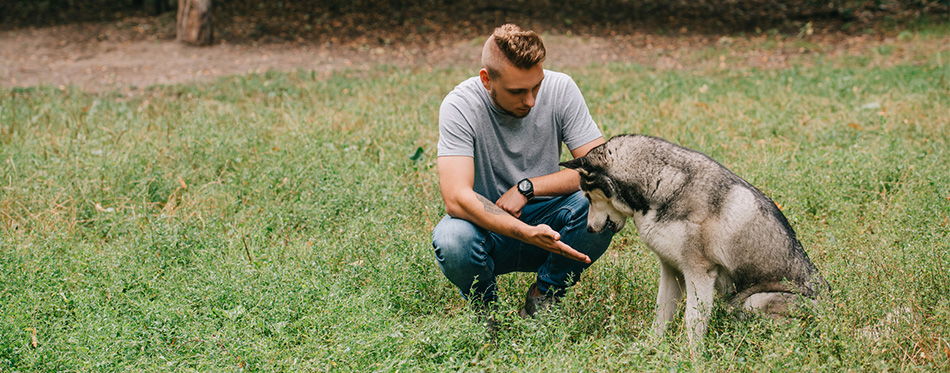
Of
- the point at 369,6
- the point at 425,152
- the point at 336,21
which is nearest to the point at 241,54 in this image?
the point at 336,21

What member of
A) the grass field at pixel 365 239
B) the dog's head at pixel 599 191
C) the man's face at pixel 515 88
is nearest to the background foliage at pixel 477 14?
the grass field at pixel 365 239

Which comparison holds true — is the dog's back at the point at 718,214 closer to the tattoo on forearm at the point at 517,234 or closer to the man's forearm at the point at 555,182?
the man's forearm at the point at 555,182

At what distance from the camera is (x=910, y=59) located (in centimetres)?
1071

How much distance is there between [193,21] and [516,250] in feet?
38.6

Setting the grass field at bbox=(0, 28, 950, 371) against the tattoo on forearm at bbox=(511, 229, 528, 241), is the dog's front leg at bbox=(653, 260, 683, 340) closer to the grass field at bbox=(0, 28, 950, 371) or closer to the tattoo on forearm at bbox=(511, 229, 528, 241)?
the grass field at bbox=(0, 28, 950, 371)

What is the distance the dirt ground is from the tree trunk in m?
0.29

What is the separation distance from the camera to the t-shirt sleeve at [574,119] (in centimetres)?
366

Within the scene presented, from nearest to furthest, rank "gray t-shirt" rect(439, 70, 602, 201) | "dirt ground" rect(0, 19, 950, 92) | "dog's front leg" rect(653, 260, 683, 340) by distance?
1. "dog's front leg" rect(653, 260, 683, 340)
2. "gray t-shirt" rect(439, 70, 602, 201)
3. "dirt ground" rect(0, 19, 950, 92)

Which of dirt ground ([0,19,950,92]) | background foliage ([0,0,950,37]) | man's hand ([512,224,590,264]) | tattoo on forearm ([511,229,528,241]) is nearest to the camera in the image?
man's hand ([512,224,590,264])

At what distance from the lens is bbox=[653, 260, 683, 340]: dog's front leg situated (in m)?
3.41

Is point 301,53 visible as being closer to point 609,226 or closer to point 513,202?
point 513,202

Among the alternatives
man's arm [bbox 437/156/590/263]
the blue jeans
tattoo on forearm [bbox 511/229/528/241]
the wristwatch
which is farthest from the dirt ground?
tattoo on forearm [bbox 511/229/528/241]

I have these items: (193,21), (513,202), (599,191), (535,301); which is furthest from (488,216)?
(193,21)

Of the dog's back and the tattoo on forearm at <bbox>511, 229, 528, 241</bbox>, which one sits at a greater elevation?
the dog's back
